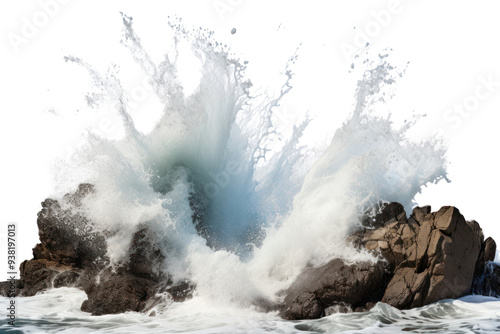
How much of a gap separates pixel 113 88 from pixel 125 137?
116 cm

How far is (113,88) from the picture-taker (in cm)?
998

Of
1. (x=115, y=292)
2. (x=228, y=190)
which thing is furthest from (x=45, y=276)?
(x=228, y=190)

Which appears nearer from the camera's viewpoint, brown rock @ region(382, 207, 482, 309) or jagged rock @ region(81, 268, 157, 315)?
brown rock @ region(382, 207, 482, 309)

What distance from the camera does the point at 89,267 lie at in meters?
10.0

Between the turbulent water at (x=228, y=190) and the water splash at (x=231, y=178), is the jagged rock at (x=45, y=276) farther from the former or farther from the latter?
the water splash at (x=231, y=178)

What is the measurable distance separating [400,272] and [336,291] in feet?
3.90

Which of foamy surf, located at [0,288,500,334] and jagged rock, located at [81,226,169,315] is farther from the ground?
jagged rock, located at [81,226,169,315]

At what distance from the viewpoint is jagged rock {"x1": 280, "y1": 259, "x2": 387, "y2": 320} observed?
303 inches

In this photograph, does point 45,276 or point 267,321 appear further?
point 45,276

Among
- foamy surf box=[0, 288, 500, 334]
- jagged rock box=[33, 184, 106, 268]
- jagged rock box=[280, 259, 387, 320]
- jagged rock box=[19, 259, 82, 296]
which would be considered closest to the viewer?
foamy surf box=[0, 288, 500, 334]

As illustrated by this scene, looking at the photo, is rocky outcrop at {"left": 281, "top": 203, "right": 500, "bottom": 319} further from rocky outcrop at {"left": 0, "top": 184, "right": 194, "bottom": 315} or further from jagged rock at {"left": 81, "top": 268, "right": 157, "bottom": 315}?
jagged rock at {"left": 81, "top": 268, "right": 157, "bottom": 315}

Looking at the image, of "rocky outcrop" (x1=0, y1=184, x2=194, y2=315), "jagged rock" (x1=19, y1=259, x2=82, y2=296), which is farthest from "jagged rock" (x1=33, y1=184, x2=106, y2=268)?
"jagged rock" (x1=19, y1=259, x2=82, y2=296)

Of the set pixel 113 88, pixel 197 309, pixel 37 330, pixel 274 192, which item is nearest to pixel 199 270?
pixel 197 309

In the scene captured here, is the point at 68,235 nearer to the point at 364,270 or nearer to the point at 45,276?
the point at 45,276
